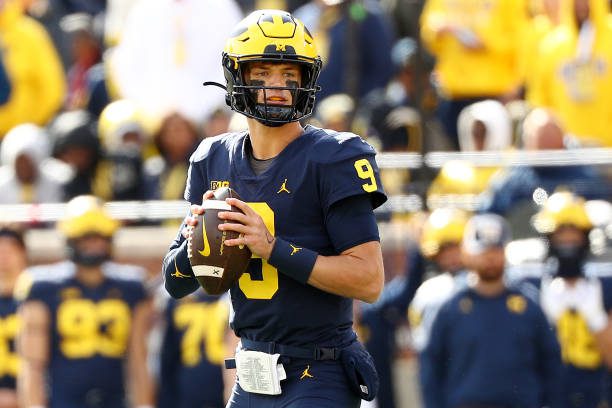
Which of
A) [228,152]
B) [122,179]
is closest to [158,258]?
[122,179]

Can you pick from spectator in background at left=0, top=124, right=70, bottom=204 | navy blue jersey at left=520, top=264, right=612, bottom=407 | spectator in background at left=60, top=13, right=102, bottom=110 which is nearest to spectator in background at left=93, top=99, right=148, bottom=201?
spectator in background at left=0, top=124, right=70, bottom=204

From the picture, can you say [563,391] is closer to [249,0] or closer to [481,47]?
[481,47]

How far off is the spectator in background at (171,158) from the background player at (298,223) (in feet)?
17.5

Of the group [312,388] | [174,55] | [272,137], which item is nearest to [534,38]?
[174,55]

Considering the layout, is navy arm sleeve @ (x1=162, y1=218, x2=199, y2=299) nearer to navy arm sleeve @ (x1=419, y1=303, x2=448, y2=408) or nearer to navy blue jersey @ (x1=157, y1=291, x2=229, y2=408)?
navy arm sleeve @ (x1=419, y1=303, x2=448, y2=408)

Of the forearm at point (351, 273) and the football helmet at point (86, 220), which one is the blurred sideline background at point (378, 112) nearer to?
the football helmet at point (86, 220)

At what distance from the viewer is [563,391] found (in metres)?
9.68

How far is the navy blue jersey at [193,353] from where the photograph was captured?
32.8 feet

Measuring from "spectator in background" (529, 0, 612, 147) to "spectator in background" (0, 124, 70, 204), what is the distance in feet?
10.7

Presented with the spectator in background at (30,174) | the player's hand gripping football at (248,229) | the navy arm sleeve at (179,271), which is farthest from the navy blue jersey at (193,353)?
the player's hand gripping football at (248,229)

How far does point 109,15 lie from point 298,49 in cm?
712

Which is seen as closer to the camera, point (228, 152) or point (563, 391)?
point (228, 152)

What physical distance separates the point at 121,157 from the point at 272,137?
539 centimetres

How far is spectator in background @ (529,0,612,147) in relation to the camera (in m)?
10.8
